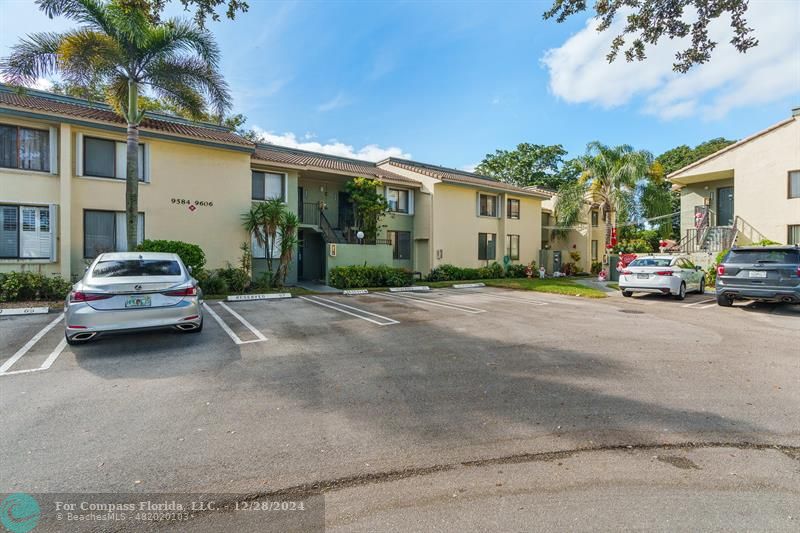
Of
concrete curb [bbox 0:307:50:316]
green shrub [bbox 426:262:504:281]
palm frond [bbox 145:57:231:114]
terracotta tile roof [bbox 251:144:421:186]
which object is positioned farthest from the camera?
green shrub [bbox 426:262:504:281]

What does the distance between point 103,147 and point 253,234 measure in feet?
19.8

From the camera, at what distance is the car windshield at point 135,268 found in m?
6.82

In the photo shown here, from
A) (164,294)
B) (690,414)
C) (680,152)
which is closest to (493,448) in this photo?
(690,414)

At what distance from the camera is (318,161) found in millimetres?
21859

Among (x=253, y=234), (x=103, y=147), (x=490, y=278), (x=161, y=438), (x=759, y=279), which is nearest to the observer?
(x=161, y=438)

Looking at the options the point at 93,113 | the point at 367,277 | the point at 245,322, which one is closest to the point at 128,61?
the point at 93,113

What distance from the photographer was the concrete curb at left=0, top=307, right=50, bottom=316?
1010 centimetres

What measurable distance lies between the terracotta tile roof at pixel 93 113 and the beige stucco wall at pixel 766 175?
23532 millimetres

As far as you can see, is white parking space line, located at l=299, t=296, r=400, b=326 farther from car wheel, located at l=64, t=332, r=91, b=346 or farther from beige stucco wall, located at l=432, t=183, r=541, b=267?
beige stucco wall, located at l=432, t=183, r=541, b=267

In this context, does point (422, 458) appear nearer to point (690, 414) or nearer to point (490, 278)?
point (690, 414)

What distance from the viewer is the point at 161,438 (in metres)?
3.61

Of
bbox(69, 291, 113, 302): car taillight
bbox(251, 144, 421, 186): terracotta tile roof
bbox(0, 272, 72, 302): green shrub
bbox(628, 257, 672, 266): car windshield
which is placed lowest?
bbox(0, 272, 72, 302): green shrub

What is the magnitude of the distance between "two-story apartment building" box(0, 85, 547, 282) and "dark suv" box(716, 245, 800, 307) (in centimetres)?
1337

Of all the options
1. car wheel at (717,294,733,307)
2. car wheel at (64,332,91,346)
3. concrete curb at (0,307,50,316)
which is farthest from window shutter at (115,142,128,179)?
car wheel at (717,294,733,307)
